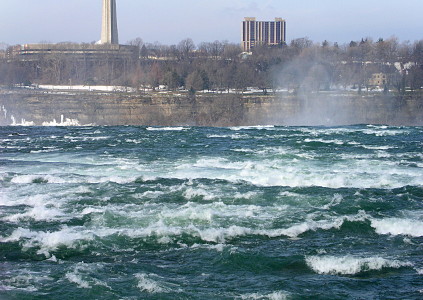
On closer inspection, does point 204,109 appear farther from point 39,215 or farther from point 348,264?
point 348,264

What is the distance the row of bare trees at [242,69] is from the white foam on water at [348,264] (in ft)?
197

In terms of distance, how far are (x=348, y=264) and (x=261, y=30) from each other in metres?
172

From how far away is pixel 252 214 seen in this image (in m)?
20.7

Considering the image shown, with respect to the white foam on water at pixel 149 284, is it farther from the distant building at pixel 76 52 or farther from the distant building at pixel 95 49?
the distant building at pixel 95 49

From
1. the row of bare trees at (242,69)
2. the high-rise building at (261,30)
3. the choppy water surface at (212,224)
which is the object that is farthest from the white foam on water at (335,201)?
the high-rise building at (261,30)

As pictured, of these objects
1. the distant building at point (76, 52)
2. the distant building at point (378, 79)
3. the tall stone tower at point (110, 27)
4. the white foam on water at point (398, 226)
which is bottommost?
the white foam on water at point (398, 226)

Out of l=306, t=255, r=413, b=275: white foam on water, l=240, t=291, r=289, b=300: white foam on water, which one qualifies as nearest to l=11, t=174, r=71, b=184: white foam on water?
l=306, t=255, r=413, b=275: white foam on water

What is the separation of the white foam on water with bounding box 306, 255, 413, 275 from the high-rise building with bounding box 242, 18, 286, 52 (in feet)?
549

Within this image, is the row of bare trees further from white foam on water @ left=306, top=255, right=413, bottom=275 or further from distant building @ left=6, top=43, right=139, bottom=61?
white foam on water @ left=306, top=255, right=413, bottom=275

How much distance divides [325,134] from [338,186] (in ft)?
66.6

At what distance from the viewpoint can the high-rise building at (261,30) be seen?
181500mm

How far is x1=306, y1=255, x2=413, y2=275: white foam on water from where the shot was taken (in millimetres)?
15617

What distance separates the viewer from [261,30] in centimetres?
18350

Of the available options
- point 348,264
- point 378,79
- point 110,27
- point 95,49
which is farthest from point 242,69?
point 348,264
